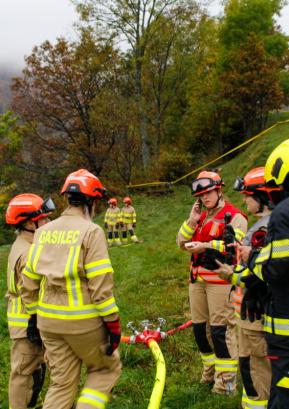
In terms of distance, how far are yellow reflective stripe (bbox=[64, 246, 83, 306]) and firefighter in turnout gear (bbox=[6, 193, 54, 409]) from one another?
79 centimetres

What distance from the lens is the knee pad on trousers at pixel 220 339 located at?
4555 millimetres

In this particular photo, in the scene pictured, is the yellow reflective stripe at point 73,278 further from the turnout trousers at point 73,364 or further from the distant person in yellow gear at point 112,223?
the distant person in yellow gear at point 112,223

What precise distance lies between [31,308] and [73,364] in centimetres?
64

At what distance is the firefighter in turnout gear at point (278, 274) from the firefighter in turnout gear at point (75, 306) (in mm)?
1306

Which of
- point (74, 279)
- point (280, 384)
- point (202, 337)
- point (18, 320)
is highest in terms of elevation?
point (74, 279)

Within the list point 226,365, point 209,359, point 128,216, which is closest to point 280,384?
point 226,365

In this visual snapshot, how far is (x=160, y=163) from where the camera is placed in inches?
1042

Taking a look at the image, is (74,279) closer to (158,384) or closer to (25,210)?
(25,210)

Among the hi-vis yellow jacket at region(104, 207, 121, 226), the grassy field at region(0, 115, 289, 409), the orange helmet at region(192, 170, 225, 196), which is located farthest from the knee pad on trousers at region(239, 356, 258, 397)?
the hi-vis yellow jacket at region(104, 207, 121, 226)

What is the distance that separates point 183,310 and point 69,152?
23.3 metres

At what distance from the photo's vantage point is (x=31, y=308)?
3.83 meters

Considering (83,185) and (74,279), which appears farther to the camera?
(83,185)

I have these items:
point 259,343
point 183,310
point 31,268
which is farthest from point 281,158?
point 183,310

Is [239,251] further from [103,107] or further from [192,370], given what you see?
[103,107]
